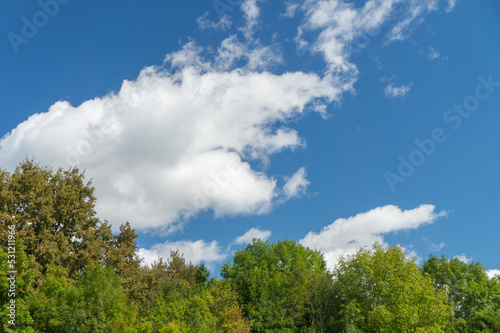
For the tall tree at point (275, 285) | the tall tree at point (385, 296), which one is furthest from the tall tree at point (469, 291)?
the tall tree at point (275, 285)

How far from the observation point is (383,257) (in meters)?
39.8

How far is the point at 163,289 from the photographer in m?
51.2

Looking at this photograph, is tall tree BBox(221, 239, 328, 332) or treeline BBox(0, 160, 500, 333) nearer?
treeline BBox(0, 160, 500, 333)

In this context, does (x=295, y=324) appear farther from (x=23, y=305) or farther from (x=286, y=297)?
(x=23, y=305)

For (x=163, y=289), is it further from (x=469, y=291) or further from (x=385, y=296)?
(x=469, y=291)

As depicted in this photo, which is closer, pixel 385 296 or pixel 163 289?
pixel 385 296

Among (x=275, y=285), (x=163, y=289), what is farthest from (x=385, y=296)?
(x=163, y=289)

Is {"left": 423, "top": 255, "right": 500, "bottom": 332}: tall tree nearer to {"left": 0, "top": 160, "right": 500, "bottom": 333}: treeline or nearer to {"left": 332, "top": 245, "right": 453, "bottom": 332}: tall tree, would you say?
{"left": 0, "top": 160, "right": 500, "bottom": 333}: treeline

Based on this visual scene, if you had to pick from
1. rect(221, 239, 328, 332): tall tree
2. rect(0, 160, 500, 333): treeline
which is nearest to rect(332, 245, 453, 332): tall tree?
rect(0, 160, 500, 333): treeline

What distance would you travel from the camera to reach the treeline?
26.6 metres

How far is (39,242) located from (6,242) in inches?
112

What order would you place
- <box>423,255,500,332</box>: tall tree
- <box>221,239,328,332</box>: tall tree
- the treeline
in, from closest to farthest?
the treeline < <box>221,239,328,332</box>: tall tree < <box>423,255,500,332</box>: tall tree

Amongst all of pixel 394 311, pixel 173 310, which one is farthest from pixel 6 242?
pixel 394 311

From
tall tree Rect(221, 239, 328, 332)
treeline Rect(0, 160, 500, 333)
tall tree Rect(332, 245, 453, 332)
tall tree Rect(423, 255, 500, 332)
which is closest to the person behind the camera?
treeline Rect(0, 160, 500, 333)
